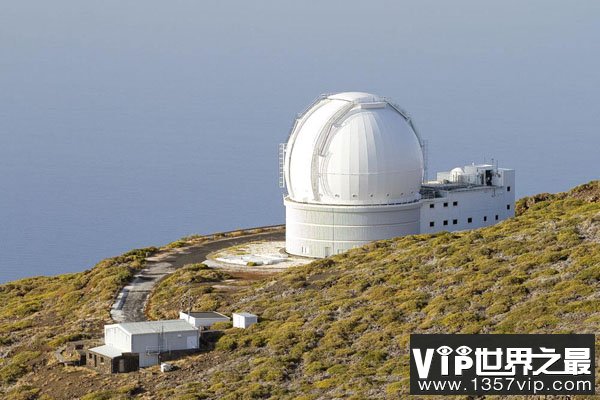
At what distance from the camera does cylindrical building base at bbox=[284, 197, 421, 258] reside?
5888 centimetres

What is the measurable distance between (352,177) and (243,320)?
16.2 meters

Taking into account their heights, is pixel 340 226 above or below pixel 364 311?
above

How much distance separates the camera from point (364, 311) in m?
44.2

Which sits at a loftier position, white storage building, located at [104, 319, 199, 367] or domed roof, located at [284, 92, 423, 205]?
domed roof, located at [284, 92, 423, 205]

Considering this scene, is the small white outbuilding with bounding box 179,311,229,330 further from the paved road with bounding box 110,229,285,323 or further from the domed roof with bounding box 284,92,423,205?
the domed roof with bounding box 284,92,423,205

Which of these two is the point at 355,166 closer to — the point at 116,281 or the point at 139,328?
the point at 116,281

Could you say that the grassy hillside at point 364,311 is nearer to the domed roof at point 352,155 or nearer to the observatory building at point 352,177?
the observatory building at point 352,177

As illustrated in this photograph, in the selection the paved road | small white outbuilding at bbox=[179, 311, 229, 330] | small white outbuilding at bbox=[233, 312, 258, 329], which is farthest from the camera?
the paved road

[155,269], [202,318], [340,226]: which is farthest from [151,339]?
[340,226]

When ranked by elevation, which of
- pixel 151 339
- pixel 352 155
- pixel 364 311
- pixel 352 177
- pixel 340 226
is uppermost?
pixel 352 155

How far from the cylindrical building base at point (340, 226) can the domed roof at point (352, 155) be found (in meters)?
0.49

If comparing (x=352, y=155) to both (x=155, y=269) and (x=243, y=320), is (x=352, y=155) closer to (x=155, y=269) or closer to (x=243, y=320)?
(x=155, y=269)

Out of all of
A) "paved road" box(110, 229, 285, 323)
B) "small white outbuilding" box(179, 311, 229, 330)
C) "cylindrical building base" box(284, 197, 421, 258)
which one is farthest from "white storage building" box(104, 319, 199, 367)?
"cylindrical building base" box(284, 197, 421, 258)

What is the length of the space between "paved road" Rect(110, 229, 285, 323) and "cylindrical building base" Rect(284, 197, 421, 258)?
15.1ft
